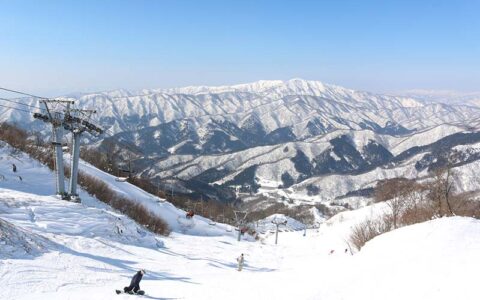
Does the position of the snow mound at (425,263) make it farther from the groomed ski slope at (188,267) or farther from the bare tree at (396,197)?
the bare tree at (396,197)

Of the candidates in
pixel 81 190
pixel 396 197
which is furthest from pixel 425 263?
pixel 396 197

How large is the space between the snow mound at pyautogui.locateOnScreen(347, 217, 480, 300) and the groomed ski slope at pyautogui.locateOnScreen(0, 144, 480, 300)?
4 centimetres

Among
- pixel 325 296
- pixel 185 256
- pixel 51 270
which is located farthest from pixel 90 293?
pixel 185 256

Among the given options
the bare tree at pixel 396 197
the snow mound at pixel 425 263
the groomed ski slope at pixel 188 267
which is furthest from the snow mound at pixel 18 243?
the bare tree at pixel 396 197

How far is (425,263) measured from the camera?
1720 cm

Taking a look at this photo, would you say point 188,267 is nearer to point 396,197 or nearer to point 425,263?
point 425,263

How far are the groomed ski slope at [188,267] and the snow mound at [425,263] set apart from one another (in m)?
0.04

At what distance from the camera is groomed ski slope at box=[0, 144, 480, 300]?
16062 mm

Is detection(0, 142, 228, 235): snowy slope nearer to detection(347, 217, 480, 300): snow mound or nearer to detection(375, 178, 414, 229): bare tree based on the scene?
detection(375, 178, 414, 229): bare tree

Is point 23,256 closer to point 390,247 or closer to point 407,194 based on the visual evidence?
point 390,247

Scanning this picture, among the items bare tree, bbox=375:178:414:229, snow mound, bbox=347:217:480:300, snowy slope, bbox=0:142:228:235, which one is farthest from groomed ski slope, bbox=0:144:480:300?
bare tree, bbox=375:178:414:229

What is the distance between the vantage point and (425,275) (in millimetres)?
16078

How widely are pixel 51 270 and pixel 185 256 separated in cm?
1467

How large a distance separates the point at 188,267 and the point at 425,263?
15.6 meters
